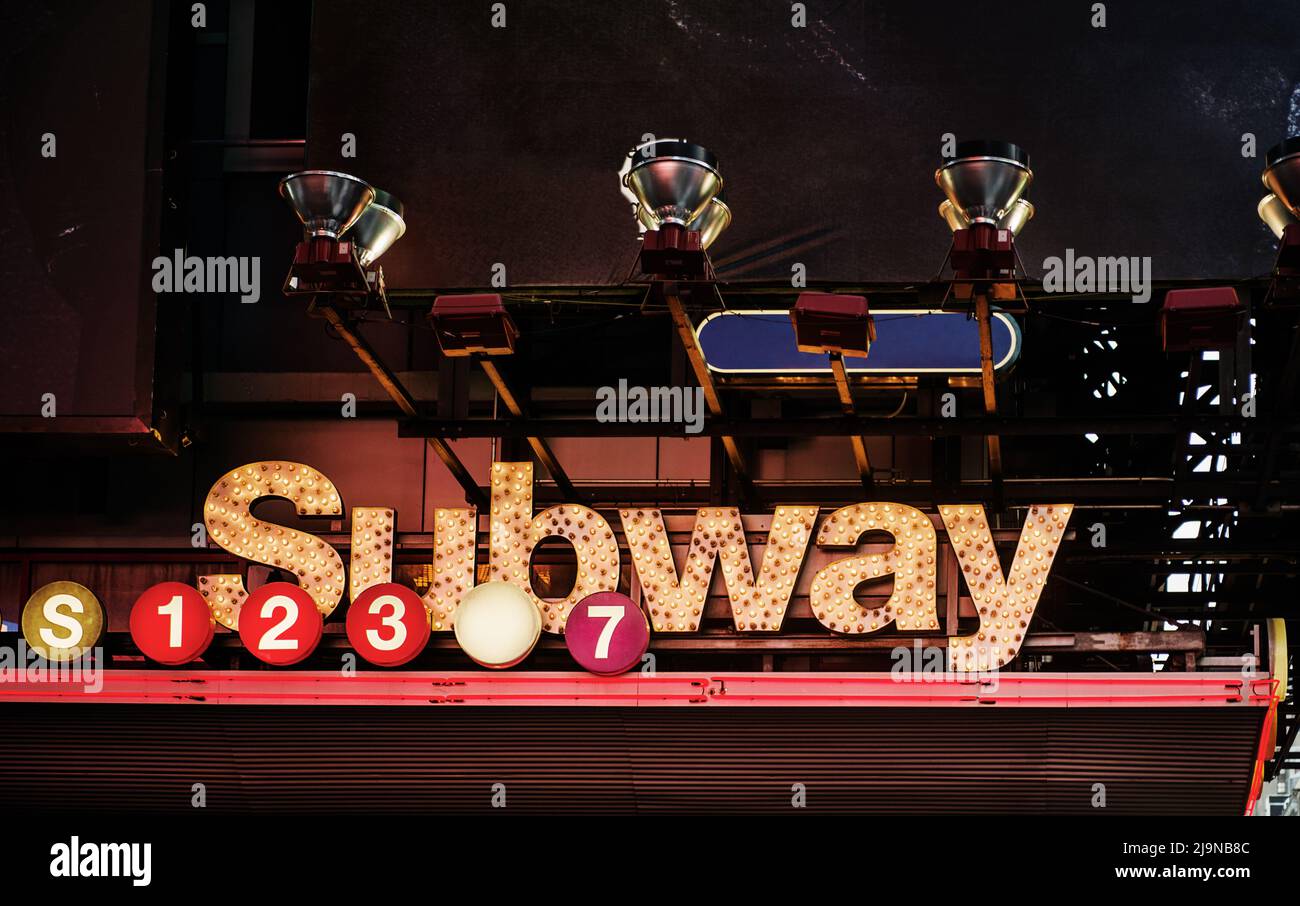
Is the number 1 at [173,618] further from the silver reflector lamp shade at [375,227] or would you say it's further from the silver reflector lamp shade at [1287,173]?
the silver reflector lamp shade at [1287,173]

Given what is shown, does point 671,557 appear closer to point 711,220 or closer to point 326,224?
point 711,220

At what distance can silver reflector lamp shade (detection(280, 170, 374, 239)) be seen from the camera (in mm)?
10945

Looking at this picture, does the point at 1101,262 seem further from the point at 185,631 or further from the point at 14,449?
the point at 14,449

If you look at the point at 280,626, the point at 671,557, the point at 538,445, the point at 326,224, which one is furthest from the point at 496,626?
the point at 326,224

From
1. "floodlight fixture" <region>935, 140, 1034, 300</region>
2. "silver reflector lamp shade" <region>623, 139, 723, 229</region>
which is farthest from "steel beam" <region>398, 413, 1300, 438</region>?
"silver reflector lamp shade" <region>623, 139, 723, 229</region>

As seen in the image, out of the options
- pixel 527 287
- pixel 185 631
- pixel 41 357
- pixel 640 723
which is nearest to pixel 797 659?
pixel 640 723

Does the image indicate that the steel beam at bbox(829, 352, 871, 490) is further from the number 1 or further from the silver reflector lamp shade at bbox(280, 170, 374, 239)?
the number 1

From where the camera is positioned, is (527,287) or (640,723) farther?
(527,287)

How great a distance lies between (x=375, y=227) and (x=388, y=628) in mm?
2987

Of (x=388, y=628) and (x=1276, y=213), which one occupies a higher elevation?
(x=1276, y=213)

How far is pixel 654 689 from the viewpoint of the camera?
12109mm

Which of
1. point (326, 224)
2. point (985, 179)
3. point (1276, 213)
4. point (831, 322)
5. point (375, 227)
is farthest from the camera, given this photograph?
point (375, 227)

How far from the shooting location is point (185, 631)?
12.5 m
